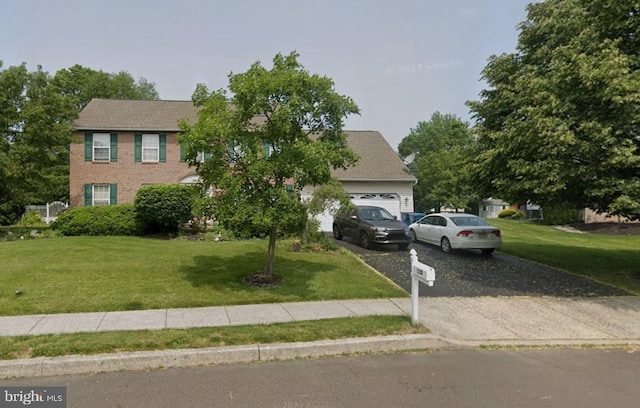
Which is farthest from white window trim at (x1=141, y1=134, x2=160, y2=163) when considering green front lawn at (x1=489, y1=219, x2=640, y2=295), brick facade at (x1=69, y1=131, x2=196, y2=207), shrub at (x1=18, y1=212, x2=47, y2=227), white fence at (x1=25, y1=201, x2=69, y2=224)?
green front lawn at (x1=489, y1=219, x2=640, y2=295)

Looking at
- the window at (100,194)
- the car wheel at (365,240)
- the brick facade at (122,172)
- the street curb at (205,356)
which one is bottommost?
the street curb at (205,356)

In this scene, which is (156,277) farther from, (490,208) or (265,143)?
(490,208)

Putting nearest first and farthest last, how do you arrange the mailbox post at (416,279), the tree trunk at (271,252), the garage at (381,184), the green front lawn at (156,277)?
1. the mailbox post at (416,279)
2. the green front lawn at (156,277)
3. the tree trunk at (271,252)
4. the garage at (381,184)

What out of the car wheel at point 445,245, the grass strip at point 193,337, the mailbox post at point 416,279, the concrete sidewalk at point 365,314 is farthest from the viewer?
the car wheel at point 445,245

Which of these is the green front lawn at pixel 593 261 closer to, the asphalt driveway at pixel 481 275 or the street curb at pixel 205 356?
the asphalt driveway at pixel 481 275

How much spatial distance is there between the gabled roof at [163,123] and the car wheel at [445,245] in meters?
7.55

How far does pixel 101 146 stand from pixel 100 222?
25.5ft

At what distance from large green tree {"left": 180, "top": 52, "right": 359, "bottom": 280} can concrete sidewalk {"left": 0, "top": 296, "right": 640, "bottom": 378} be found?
5.67ft

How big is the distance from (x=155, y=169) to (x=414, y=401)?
20166mm

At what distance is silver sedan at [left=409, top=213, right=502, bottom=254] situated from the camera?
13.8m

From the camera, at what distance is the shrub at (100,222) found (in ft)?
49.4

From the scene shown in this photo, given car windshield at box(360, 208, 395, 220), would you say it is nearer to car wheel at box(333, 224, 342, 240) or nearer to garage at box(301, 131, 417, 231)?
car wheel at box(333, 224, 342, 240)

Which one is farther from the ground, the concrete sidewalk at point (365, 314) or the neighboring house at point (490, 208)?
the neighboring house at point (490, 208)

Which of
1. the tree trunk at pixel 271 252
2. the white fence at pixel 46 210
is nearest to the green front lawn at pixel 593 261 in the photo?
the tree trunk at pixel 271 252
